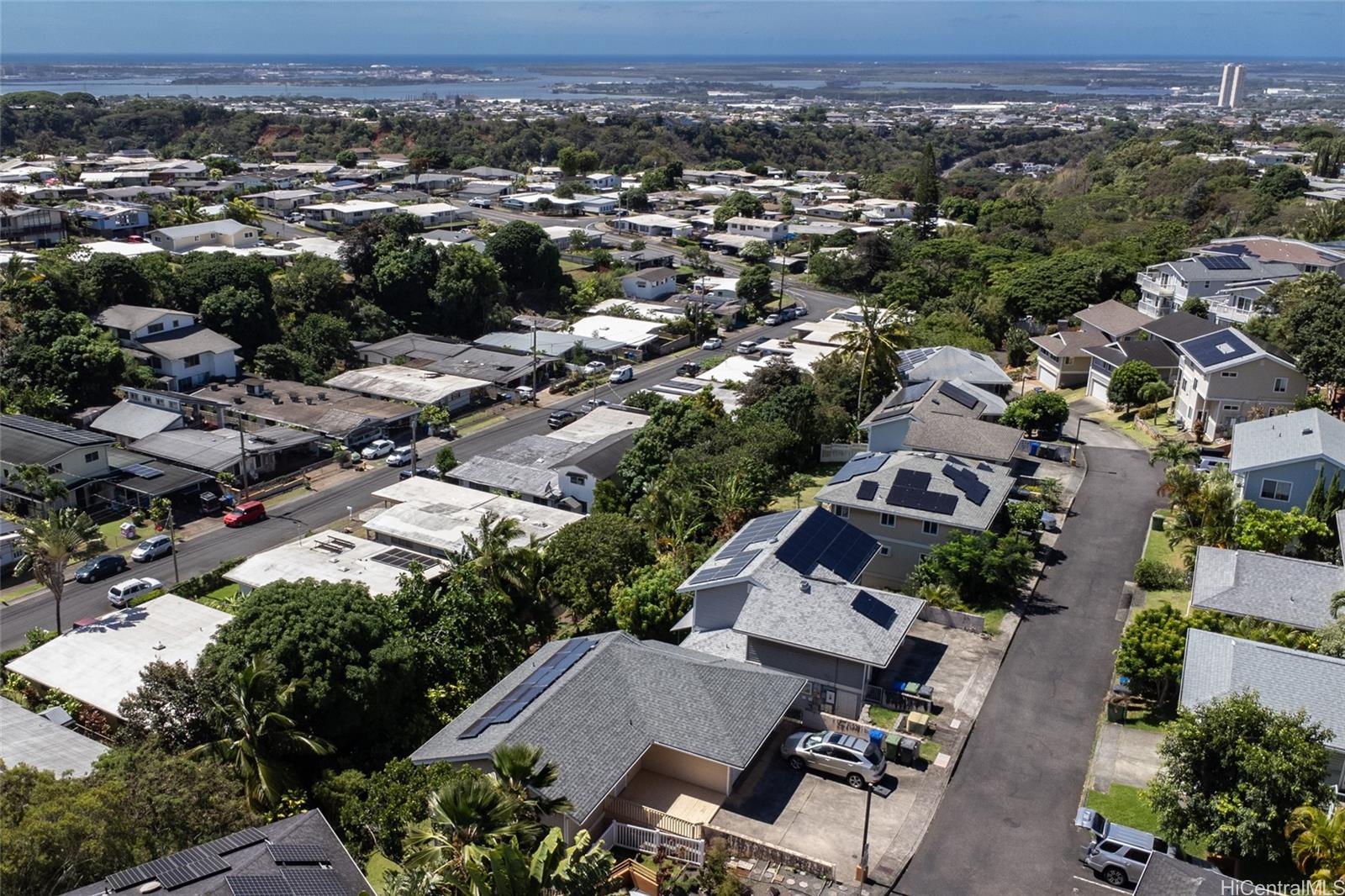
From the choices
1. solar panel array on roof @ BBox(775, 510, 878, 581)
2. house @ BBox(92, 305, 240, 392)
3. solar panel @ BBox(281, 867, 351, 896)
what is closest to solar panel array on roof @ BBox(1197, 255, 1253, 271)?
solar panel array on roof @ BBox(775, 510, 878, 581)

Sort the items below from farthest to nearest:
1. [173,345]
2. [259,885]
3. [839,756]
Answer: [173,345]
[839,756]
[259,885]

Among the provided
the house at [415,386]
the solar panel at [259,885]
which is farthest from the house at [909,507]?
the house at [415,386]

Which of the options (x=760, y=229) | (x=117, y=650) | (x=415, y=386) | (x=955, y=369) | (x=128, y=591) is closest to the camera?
(x=117, y=650)

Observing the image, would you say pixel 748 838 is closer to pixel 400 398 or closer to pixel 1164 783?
pixel 1164 783

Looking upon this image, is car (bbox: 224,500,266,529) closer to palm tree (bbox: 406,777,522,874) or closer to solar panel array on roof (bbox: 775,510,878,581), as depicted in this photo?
solar panel array on roof (bbox: 775,510,878,581)

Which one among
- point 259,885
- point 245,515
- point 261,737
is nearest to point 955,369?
point 245,515

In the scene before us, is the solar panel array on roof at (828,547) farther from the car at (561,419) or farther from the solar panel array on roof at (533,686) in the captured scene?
the car at (561,419)

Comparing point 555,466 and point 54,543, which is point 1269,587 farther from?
point 54,543
